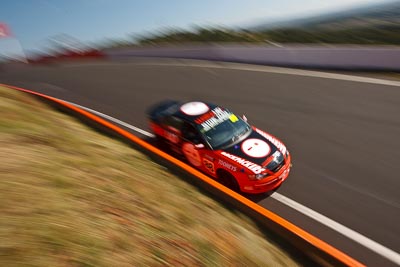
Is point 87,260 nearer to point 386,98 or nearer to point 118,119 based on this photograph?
point 118,119

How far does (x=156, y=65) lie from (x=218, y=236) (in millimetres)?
16427

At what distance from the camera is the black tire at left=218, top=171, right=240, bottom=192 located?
6.86m

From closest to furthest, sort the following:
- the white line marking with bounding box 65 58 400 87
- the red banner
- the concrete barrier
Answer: the white line marking with bounding box 65 58 400 87
the concrete barrier
the red banner

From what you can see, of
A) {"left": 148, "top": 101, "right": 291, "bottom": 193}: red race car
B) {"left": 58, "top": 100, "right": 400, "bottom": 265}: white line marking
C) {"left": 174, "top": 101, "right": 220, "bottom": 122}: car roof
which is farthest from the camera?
{"left": 174, "top": 101, "right": 220, "bottom": 122}: car roof

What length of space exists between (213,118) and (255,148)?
4.11 feet

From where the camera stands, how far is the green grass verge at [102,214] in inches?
137

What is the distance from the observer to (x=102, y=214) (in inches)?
167

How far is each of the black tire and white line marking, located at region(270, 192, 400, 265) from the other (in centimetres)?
80

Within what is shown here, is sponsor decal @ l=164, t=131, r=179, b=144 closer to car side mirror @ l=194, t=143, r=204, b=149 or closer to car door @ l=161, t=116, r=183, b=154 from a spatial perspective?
car door @ l=161, t=116, r=183, b=154

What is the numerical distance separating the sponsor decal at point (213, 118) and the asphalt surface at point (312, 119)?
1.93m

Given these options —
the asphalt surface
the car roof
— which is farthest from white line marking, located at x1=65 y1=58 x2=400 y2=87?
the car roof

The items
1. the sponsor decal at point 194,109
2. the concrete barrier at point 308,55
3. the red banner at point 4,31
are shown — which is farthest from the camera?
the red banner at point 4,31

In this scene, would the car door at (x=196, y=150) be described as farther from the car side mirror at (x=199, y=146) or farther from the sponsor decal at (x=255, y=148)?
the sponsor decal at (x=255, y=148)

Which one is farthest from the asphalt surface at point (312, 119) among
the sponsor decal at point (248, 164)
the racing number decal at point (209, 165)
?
the racing number decal at point (209, 165)
